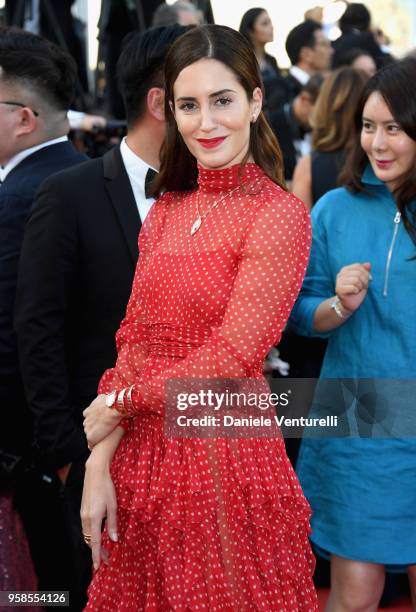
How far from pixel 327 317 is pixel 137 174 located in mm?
685

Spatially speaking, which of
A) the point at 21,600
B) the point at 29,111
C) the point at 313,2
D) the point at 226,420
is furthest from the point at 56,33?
the point at 313,2

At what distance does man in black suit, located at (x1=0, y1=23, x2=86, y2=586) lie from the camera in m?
2.83

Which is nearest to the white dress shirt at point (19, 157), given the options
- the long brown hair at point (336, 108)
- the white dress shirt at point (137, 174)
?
the white dress shirt at point (137, 174)

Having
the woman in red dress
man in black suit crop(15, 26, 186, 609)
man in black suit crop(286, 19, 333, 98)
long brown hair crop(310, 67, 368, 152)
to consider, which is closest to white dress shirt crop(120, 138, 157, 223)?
man in black suit crop(15, 26, 186, 609)

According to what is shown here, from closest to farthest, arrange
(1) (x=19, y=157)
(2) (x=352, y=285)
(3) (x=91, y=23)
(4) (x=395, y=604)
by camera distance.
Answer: (2) (x=352, y=285), (1) (x=19, y=157), (4) (x=395, y=604), (3) (x=91, y=23)

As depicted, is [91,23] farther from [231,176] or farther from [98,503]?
[98,503]

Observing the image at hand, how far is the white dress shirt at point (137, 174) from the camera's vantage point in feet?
8.97

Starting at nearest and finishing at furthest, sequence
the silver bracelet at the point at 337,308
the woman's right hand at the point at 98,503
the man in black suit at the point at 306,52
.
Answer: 1. the woman's right hand at the point at 98,503
2. the silver bracelet at the point at 337,308
3. the man in black suit at the point at 306,52

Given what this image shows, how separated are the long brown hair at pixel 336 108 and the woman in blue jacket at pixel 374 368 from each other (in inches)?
50.2

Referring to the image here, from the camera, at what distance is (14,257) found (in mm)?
2785

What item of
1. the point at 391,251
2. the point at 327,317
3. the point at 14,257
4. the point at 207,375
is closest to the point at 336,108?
the point at 391,251

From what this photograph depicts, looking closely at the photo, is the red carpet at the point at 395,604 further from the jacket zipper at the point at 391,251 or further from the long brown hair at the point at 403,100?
the long brown hair at the point at 403,100

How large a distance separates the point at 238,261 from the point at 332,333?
0.88 m

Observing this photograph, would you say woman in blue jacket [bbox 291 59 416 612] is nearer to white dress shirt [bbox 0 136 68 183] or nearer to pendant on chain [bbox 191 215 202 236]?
pendant on chain [bbox 191 215 202 236]
